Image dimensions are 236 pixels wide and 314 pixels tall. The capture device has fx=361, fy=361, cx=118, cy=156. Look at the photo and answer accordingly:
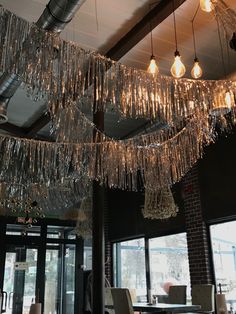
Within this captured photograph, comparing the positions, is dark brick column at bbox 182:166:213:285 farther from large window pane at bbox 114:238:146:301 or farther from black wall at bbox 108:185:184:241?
large window pane at bbox 114:238:146:301

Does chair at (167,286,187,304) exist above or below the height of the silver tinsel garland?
below

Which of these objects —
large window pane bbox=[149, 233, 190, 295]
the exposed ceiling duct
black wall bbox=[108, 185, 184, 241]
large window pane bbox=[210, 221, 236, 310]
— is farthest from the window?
the exposed ceiling duct

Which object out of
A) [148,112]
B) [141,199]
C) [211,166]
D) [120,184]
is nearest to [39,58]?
[148,112]

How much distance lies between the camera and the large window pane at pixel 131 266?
24.6 ft

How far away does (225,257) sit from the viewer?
18.7 ft

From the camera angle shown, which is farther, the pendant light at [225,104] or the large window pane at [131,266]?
the large window pane at [131,266]

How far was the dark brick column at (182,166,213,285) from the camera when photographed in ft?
19.0

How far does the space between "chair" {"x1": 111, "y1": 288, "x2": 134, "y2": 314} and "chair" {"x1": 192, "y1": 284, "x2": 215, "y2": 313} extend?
1126 millimetres

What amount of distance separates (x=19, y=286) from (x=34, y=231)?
4.01ft

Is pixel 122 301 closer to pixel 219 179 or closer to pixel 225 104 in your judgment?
pixel 219 179

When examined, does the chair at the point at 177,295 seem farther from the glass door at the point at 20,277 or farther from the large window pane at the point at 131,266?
the glass door at the point at 20,277

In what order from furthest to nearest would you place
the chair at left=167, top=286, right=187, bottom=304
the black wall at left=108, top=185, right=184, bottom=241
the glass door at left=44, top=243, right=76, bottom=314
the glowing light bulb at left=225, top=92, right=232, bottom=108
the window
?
the glass door at left=44, top=243, right=76, bottom=314 → the black wall at left=108, top=185, right=184, bottom=241 → the window → the chair at left=167, top=286, right=187, bottom=304 → the glowing light bulb at left=225, top=92, right=232, bottom=108

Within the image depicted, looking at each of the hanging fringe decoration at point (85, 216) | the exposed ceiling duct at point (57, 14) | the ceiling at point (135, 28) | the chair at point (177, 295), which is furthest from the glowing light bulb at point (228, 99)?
the hanging fringe decoration at point (85, 216)

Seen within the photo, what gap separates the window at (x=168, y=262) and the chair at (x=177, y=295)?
0.55 metres
